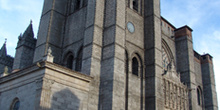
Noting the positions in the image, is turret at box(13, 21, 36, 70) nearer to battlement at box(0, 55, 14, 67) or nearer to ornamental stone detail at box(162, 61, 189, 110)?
battlement at box(0, 55, 14, 67)

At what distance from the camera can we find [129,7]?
23.6m

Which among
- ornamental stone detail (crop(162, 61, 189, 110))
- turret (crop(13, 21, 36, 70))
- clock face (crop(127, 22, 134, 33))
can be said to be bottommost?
ornamental stone detail (crop(162, 61, 189, 110))

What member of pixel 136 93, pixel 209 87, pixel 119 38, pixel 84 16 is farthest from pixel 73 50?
pixel 209 87

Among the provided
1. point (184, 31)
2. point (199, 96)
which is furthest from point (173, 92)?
point (184, 31)

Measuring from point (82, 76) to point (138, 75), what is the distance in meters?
5.82

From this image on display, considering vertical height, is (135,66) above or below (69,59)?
below

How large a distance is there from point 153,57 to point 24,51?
1122 cm

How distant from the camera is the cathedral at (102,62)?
1605 centimetres

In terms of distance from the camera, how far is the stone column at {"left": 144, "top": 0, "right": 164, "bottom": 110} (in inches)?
824

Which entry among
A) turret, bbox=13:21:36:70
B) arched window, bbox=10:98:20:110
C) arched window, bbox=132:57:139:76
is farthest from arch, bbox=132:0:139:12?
arched window, bbox=10:98:20:110

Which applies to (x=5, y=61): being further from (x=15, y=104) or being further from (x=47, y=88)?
(x=47, y=88)

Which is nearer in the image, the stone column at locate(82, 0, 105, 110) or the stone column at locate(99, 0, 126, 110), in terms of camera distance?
the stone column at locate(99, 0, 126, 110)

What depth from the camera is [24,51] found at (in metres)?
24.8

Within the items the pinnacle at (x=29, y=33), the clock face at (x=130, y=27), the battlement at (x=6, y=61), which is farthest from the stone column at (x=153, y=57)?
the battlement at (x=6, y=61)
